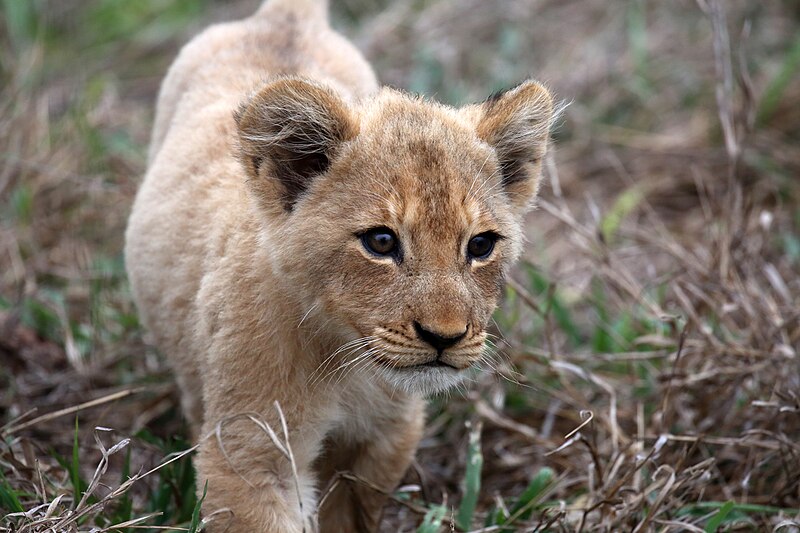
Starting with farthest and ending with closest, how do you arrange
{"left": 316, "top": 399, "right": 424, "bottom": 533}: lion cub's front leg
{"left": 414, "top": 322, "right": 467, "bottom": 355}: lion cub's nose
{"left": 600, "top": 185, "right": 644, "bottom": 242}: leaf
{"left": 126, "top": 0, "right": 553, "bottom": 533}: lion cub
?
{"left": 600, "top": 185, "right": 644, "bottom": 242}: leaf < {"left": 316, "top": 399, "right": 424, "bottom": 533}: lion cub's front leg < {"left": 126, "top": 0, "right": 553, "bottom": 533}: lion cub < {"left": 414, "top": 322, "right": 467, "bottom": 355}: lion cub's nose

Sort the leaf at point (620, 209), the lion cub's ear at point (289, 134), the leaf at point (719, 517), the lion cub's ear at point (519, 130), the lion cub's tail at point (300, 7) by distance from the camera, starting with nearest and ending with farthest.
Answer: the lion cub's ear at point (289, 134) → the lion cub's ear at point (519, 130) → the leaf at point (719, 517) → the lion cub's tail at point (300, 7) → the leaf at point (620, 209)

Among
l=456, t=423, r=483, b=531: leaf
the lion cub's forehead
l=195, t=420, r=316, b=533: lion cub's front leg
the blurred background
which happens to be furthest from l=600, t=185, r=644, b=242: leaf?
l=195, t=420, r=316, b=533: lion cub's front leg

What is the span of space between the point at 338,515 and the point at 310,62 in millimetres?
2307

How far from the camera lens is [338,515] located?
4.82 m

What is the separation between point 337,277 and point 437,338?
1.54 ft

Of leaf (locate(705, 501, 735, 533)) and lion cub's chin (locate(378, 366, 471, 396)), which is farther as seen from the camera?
leaf (locate(705, 501, 735, 533))

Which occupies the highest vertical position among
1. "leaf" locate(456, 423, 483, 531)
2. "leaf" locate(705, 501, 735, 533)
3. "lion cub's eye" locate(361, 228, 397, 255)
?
"lion cub's eye" locate(361, 228, 397, 255)

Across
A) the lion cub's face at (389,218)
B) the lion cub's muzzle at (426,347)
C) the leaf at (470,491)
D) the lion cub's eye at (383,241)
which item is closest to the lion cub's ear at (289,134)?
the lion cub's face at (389,218)

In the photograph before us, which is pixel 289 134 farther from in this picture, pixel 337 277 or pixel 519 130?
pixel 519 130

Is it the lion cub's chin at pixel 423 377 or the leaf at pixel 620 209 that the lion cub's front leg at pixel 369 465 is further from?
the leaf at pixel 620 209

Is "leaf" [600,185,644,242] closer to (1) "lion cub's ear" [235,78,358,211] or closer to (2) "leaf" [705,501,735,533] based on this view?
(2) "leaf" [705,501,735,533]

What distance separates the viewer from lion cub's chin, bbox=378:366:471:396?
12.6 ft

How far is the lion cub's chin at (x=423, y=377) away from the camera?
3832 mm

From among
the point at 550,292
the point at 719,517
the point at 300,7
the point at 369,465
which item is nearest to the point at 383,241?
the point at 369,465
